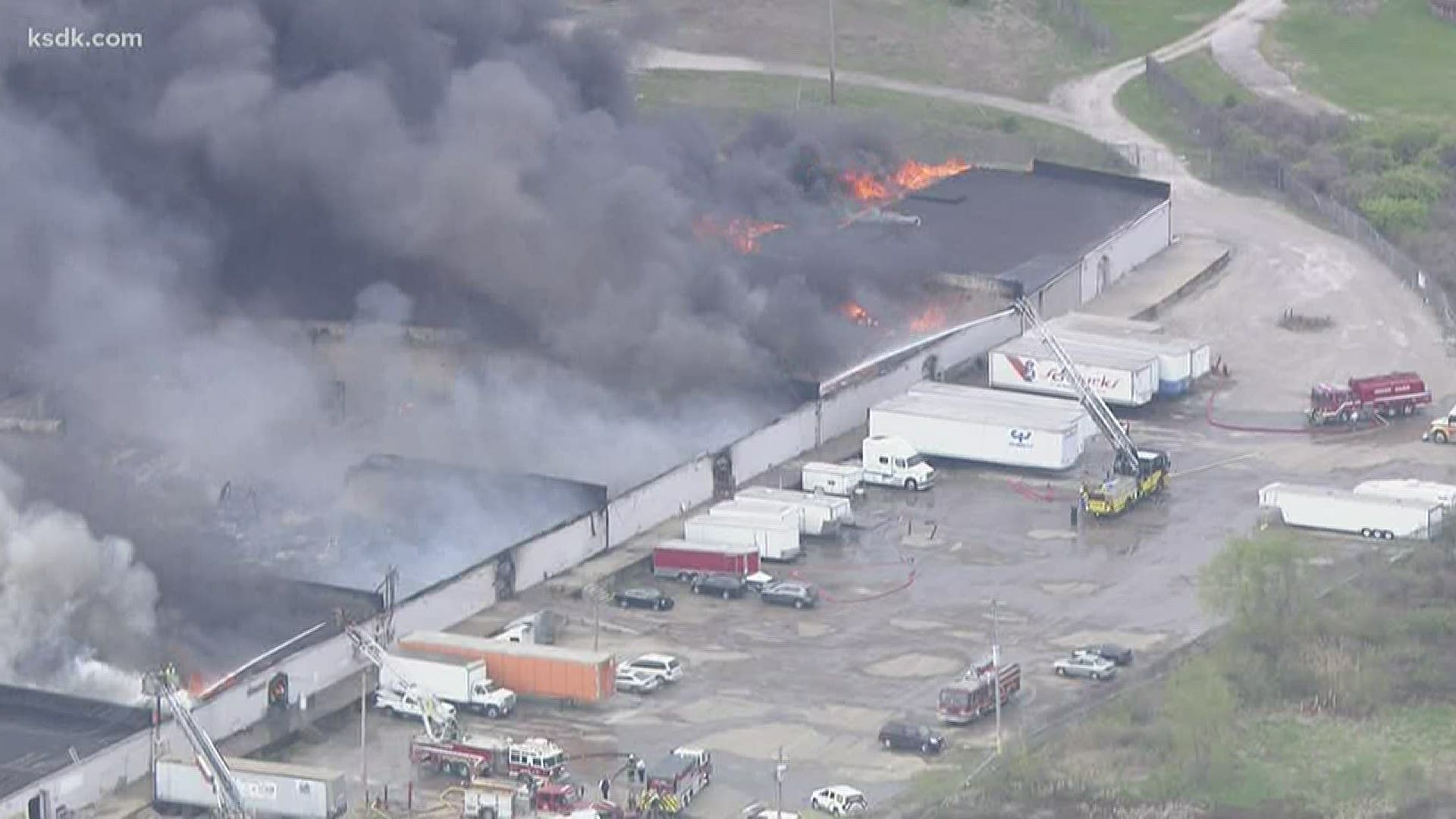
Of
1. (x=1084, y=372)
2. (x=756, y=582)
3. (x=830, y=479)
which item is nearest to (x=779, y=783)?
(x=756, y=582)

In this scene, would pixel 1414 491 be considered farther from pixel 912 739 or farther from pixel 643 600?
pixel 912 739

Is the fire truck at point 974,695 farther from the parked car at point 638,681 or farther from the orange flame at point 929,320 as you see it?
the orange flame at point 929,320

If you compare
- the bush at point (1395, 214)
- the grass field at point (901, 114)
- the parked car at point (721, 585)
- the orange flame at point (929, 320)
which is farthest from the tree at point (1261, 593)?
the grass field at point (901, 114)

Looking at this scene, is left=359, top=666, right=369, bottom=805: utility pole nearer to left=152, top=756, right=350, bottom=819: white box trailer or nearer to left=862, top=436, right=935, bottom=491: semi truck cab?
left=152, top=756, right=350, bottom=819: white box trailer

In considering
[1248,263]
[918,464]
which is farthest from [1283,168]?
[918,464]

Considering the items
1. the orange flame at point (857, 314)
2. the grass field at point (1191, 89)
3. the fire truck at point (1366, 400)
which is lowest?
the fire truck at point (1366, 400)
